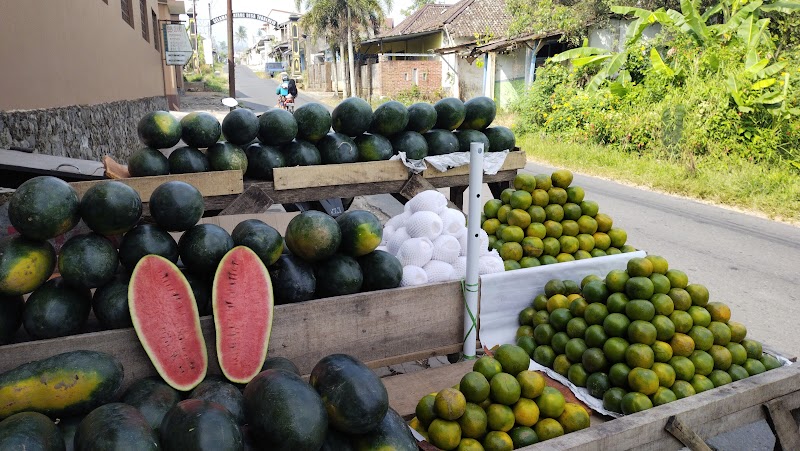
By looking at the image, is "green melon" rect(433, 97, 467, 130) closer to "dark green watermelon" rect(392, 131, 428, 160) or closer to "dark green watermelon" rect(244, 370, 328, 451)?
"dark green watermelon" rect(392, 131, 428, 160)

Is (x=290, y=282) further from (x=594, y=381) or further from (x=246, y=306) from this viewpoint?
(x=594, y=381)

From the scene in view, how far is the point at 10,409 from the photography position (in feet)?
5.28

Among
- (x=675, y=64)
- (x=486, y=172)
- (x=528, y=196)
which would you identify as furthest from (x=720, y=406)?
(x=675, y=64)

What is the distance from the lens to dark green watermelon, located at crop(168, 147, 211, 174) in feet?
12.0

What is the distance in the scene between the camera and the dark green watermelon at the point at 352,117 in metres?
4.00

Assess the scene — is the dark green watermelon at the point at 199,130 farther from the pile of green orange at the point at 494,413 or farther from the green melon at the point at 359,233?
the pile of green orange at the point at 494,413

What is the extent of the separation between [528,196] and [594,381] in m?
1.40

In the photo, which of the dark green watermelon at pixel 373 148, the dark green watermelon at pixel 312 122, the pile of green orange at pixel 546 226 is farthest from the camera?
the dark green watermelon at pixel 373 148

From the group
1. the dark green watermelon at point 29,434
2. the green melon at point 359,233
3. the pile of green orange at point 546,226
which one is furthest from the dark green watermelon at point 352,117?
the dark green watermelon at point 29,434

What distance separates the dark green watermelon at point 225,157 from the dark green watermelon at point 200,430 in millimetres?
2429

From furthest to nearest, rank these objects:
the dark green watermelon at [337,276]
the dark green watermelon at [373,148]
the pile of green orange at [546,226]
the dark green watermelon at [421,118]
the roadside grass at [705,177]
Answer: the roadside grass at [705,177] < the dark green watermelon at [421,118] < the dark green watermelon at [373,148] < the pile of green orange at [546,226] < the dark green watermelon at [337,276]

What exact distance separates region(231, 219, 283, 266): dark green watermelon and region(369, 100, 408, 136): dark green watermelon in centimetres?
182

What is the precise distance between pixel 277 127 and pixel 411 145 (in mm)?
973

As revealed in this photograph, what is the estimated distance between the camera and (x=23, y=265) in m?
2.06
